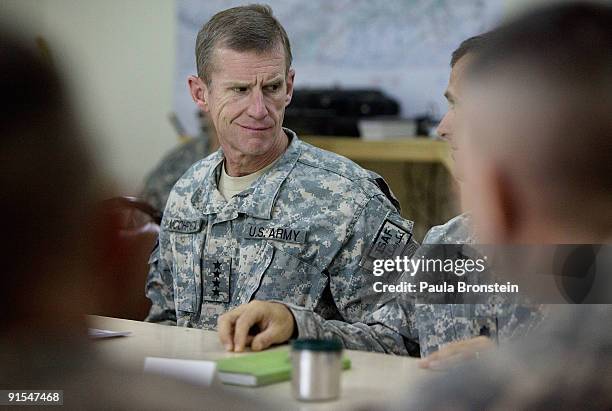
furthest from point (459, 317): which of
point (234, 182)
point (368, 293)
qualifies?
point (234, 182)

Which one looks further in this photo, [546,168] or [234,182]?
[234,182]

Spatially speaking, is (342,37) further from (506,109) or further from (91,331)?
(91,331)

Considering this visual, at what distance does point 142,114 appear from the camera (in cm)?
192

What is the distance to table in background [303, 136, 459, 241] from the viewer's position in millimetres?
1810

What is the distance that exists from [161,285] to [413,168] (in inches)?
22.2

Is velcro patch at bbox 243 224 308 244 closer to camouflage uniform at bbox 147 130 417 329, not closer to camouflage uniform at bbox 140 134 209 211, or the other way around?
camouflage uniform at bbox 147 130 417 329

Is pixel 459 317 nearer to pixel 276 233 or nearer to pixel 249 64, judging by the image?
pixel 276 233

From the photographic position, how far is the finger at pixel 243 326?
1.69 meters

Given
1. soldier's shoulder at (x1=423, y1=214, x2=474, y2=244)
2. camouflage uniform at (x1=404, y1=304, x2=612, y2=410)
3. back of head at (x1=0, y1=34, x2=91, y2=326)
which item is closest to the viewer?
back of head at (x1=0, y1=34, x2=91, y2=326)

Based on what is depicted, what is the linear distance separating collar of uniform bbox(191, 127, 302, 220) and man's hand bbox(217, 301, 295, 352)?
0.32 m

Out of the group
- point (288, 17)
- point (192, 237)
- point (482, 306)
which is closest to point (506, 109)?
point (482, 306)

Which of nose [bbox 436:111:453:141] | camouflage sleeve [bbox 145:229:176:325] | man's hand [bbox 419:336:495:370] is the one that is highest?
nose [bbox 436:111:453:141]

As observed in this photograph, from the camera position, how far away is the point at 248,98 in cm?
199

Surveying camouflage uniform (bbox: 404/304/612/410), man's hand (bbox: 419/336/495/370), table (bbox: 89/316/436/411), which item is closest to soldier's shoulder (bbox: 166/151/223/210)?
table (bbox: 89/316/436/411)
